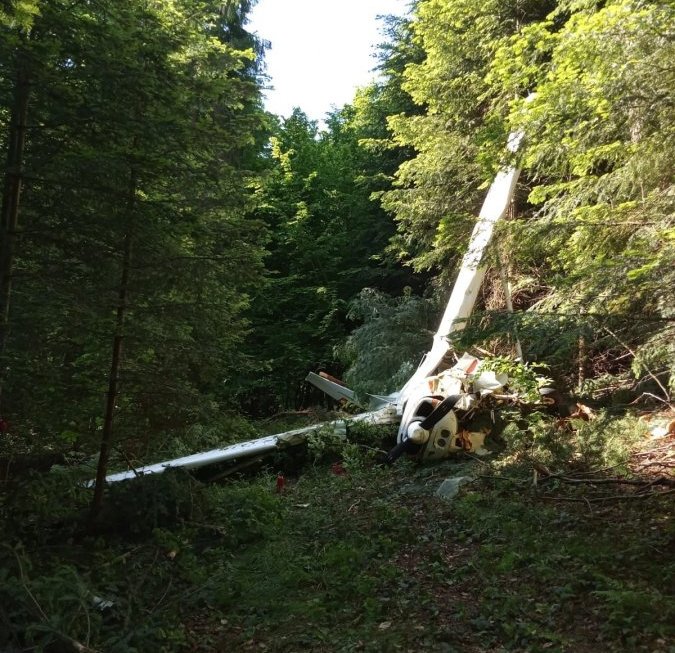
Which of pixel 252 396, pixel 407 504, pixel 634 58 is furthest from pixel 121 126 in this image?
pixel 252 396

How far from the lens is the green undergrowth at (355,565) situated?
4.16 m

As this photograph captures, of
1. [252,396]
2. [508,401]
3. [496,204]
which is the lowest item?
[252,396]

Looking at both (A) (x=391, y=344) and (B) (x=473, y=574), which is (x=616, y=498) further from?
(A) (x=391, y=344)

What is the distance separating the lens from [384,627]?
4387mm

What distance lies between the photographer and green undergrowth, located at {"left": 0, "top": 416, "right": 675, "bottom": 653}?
13.6 feet

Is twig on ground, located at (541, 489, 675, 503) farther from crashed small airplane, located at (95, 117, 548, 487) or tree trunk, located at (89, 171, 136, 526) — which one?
tree trunk, located at (89, 171, 136, 526)

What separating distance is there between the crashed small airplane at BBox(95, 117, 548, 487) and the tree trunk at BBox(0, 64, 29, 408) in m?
3.10

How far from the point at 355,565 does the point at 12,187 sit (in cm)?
503

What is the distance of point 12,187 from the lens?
5781mm

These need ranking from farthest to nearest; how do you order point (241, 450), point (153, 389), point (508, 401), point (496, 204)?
point (496, 204)
point (241, 450)
point (508, 401)
point (153, 389)

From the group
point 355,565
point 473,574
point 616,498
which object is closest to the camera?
point 473,574

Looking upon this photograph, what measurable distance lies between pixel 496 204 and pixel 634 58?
18.1 feet

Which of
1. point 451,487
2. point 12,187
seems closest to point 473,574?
point 451,487

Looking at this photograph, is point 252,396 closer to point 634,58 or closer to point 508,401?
point 508,401
